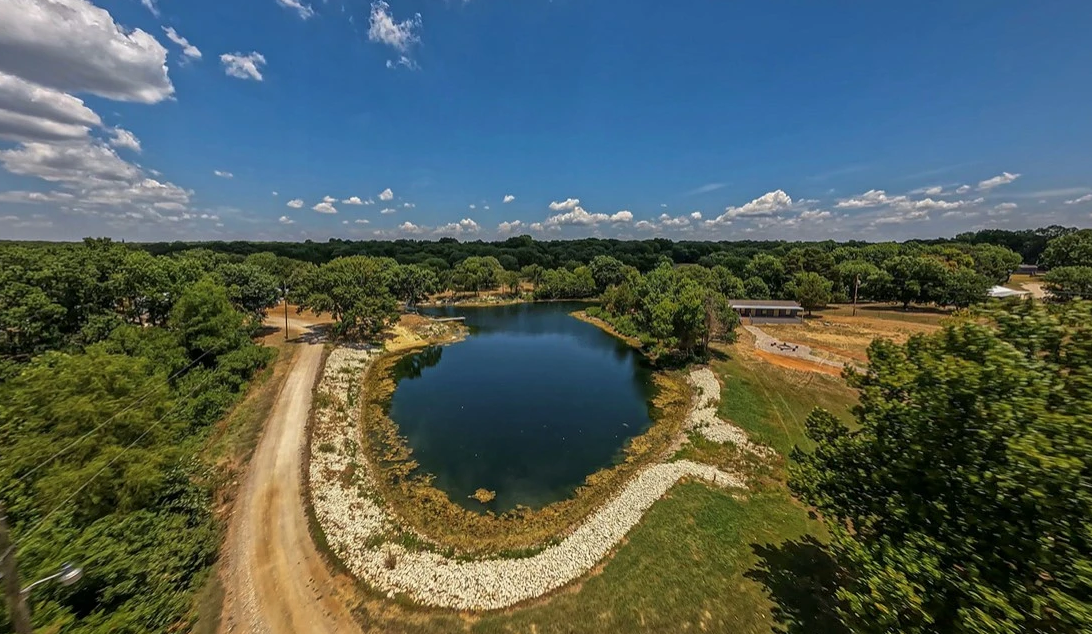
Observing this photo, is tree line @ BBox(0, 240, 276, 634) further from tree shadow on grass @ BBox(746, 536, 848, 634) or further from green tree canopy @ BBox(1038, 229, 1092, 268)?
green tree canopy @ BBox(1038, 229, 1092, 268)

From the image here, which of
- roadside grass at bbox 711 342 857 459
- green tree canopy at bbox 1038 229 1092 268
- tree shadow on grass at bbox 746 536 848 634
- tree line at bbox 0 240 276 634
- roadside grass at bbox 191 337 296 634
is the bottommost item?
tree shadow on grass at bbox 746 536 848 634

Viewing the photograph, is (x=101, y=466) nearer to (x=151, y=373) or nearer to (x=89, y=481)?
(x=89, y=481)

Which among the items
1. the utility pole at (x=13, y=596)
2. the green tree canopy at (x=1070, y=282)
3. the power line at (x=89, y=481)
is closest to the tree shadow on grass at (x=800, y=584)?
the utility pole at (x=13, y=596)

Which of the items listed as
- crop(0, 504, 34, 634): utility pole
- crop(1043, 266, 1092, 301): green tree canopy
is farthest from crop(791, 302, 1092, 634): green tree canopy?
crop(1043, 266, 1092, 301): green tree canopy

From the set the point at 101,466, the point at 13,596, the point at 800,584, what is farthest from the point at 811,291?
the point at 13,596

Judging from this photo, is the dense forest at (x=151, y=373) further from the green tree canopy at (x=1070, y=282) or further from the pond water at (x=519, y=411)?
the pond water at (x=519, y=411)

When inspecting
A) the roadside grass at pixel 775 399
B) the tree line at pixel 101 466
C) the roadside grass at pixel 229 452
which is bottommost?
the roadside grass at pixel 775 399

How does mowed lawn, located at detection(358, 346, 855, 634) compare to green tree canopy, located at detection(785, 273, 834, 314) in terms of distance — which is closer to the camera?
mowed lawn, located at detection(358, 346, 855, 634)
